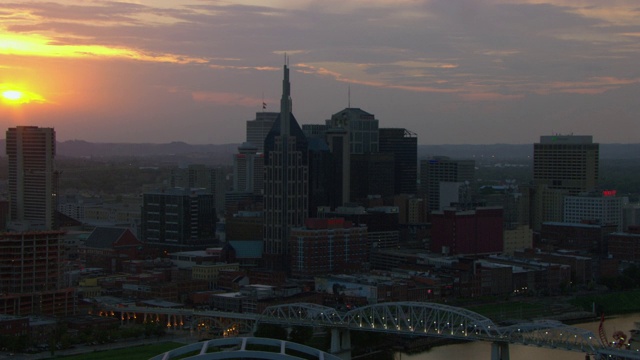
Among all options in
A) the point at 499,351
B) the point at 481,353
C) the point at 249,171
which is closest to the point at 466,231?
the point at 481,353

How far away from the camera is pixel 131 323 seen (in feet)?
85.7

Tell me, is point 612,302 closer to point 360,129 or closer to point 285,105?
A: point 285,105

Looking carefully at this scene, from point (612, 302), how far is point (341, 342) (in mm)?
11640

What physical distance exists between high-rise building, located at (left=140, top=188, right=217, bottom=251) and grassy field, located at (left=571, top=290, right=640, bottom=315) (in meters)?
14.6

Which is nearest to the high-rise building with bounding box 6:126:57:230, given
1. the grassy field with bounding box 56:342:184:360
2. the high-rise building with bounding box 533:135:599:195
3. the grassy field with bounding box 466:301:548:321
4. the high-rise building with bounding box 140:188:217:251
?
the high-rise building with bounding box 140:188:217:251

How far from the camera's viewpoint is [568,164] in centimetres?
5428

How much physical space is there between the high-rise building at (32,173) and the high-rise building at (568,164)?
23.4 meters

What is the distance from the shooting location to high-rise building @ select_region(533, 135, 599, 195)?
53.4 metres

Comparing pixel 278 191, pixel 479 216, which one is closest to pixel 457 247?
pixel 479 216

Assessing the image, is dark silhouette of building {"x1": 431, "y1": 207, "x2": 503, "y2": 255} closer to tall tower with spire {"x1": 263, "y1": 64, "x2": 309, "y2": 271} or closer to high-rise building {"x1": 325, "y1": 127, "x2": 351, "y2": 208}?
tall tower with spire {"x1": 263, "y1": 64, "x2": 309, "y2": 271}

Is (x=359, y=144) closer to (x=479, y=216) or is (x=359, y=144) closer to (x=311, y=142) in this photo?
(x=311, y=142)

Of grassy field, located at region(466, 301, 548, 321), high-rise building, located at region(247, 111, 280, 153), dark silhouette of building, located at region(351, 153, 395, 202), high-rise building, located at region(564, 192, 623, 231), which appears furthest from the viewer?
high-rise building, located at region(247, 111, 280, 153)

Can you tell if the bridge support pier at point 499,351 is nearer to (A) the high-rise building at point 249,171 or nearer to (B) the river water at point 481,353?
(B) the river water at point 481,353

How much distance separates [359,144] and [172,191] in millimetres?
16714
